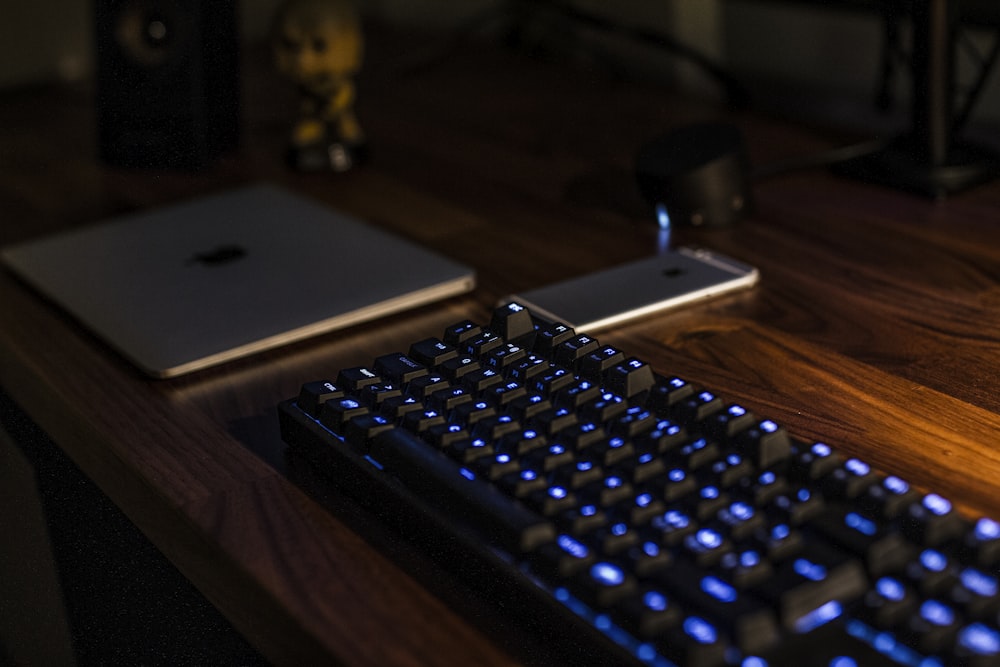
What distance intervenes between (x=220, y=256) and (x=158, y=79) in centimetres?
33

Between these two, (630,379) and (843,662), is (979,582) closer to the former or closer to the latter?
(843,662)

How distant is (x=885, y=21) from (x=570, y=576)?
0.75m

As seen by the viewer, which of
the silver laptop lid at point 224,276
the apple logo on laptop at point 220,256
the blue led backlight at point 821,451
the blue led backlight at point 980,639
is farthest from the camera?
the apple logo on laptop at point 220,256

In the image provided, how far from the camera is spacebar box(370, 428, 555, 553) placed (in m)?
0.48

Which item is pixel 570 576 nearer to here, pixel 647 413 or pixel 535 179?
pixel 647 413

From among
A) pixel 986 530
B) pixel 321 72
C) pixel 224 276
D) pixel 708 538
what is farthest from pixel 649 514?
pixel 321 72

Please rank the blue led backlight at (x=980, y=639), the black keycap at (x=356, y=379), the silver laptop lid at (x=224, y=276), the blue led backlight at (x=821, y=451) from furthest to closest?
the silver laptop lid at (x=224, y=276) < the black keycap at (x=356, y=379) < the blue led backlight at (x=821, y=451) < the blue led backlight at (x=980, y=639)

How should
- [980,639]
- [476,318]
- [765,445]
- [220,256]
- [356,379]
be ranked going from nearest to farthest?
[980,639], [765,445], [356,379], [476,318], [220,256]

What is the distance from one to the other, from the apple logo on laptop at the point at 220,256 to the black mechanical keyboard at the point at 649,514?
295mm

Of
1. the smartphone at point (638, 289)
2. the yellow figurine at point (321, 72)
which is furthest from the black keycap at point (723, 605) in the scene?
the yellow figurine at point (321, 72)

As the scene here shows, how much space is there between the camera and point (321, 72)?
43.6 inches

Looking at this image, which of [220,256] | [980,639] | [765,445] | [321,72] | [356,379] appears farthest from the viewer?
[321,72]

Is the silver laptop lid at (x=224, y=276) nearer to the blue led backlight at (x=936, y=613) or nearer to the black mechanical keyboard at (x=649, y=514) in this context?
the black mechanical keyboard at (x=649, y=514)

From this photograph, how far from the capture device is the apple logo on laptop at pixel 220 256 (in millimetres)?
880
